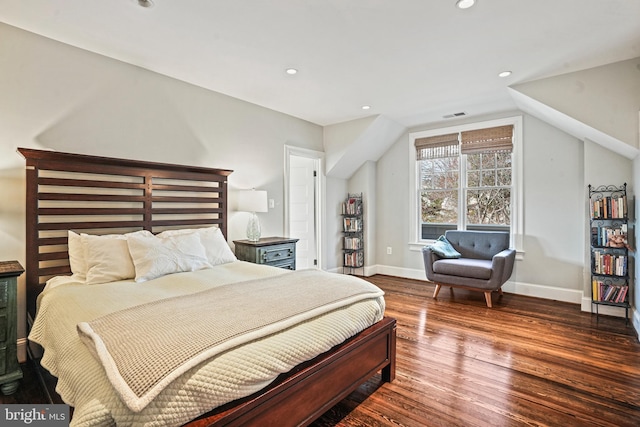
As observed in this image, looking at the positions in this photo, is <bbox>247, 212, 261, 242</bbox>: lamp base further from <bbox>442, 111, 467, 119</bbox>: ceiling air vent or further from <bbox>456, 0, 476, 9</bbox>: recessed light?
<bbox>442, 111, 467, 119</bbox>: ceiling air vent

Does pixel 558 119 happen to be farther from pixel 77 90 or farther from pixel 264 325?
pixel 77 90

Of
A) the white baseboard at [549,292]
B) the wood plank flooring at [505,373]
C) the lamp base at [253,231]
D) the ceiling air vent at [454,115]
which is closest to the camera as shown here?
→ the wood plank flooring at [505,373]

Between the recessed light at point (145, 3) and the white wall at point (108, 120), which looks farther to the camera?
the white wall at point (108, 120)

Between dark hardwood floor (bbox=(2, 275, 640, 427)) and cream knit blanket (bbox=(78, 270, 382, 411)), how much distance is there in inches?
26.7

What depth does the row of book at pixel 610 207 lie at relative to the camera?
3277 mm

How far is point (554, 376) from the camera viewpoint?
7.61 ft

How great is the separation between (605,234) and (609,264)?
1.02 ft

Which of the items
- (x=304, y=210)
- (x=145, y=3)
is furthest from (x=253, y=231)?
(x=145, y=3)

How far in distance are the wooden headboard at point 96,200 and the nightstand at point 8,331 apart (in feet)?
0.99

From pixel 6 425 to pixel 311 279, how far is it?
1.72 m

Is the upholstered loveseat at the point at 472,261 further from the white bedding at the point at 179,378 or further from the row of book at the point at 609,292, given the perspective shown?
the white bedding at the point at 179,378

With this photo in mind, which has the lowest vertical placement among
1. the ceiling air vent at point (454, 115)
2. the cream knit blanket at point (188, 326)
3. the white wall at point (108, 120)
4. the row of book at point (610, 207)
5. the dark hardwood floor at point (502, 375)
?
the dark hardwood floor at point (502, 375)

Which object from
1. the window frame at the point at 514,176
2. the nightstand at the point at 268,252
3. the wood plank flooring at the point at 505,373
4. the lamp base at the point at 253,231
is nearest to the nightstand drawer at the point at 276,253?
the nightstand at the point at 268,252

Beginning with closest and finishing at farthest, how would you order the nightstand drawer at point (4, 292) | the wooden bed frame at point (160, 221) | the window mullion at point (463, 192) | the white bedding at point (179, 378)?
the white bedding at point (179, 378) < the wooden bed frame at point (160, 221) < the nightstand drawer at point (4, 292) < the window mullion at point (463, 192)
